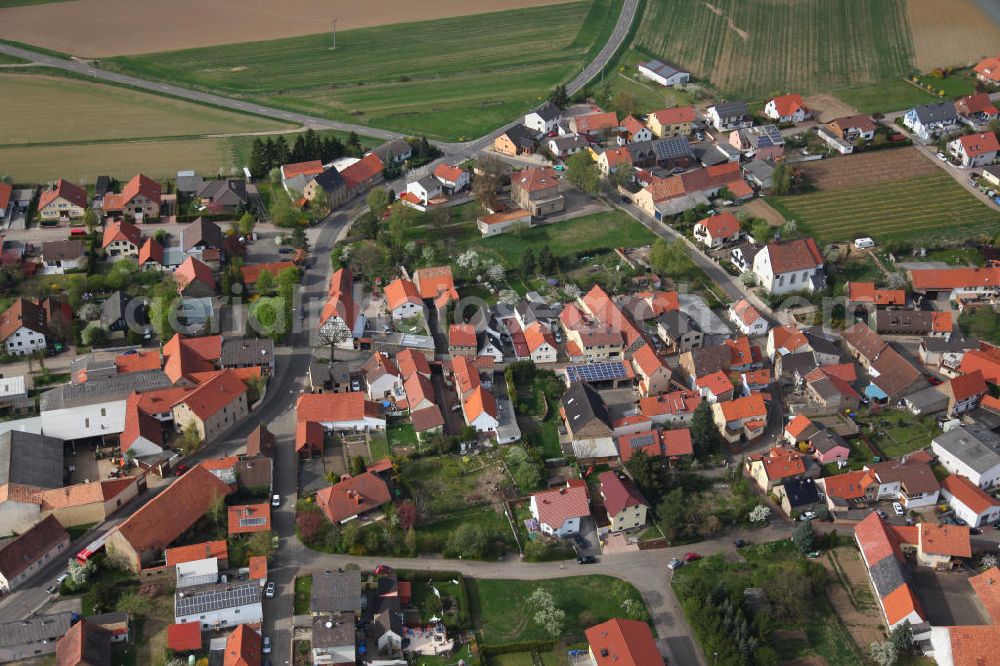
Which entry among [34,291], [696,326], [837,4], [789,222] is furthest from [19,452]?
[837,4]

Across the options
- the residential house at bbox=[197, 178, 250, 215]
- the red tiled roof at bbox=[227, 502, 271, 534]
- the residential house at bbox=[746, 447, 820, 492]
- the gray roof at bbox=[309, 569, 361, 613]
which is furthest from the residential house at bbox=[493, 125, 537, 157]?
the gray roof at bbox=[309, 569, 361, 613]

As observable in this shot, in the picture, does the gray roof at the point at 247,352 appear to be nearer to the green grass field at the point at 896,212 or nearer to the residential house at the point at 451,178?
the residential house at the point at 451,178

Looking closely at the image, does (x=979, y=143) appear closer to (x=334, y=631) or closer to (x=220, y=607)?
(x=334, y=631)

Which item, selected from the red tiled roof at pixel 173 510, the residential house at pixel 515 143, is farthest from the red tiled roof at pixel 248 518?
the residential house at pixel 515 143

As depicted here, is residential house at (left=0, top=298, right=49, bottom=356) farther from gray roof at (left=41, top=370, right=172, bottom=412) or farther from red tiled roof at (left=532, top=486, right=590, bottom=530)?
red tiled roof at (left=532, top=486, right=590, bottom=530)

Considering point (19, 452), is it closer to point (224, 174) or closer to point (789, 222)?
point (224, 174)
